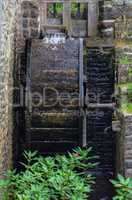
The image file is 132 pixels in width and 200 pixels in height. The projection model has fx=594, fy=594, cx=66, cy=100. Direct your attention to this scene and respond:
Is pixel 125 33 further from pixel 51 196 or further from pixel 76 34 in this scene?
pixel 51 196

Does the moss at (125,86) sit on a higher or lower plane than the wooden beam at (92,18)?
lower

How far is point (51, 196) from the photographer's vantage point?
575 cm


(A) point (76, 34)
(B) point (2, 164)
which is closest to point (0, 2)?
(B) point (2, 164)

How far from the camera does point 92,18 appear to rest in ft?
42.4

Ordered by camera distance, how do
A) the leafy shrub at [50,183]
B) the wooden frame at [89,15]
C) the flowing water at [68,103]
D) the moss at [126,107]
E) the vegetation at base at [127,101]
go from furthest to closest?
the wooden frame at [89,15]
the flowing water at [68,103]
the vegetation at base at [127,101]
the moss at [126,107]
the leafy shrub at [50,183]

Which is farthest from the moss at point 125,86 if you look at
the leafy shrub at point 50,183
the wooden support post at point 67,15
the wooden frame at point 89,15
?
the leafy shrub at point 50,183

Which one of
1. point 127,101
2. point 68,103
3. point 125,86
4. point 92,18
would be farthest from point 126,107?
point 92,18

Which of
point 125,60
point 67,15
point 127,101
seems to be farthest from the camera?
point 67,15

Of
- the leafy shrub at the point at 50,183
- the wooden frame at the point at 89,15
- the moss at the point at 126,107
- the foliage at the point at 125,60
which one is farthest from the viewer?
the wooden frame at the point at 89,15

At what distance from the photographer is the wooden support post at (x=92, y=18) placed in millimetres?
12805

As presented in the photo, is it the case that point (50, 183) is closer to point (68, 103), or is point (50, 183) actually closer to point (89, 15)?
point (68, 103)

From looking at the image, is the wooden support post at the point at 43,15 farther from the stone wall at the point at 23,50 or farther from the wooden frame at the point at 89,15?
the stone wall at the point at 23,50

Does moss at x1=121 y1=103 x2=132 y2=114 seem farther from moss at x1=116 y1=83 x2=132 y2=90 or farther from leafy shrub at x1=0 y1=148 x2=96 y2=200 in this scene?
leafy shrub at x1=0 y1=148 x2=96 y2=200

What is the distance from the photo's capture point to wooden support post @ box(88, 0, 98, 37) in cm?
1280
